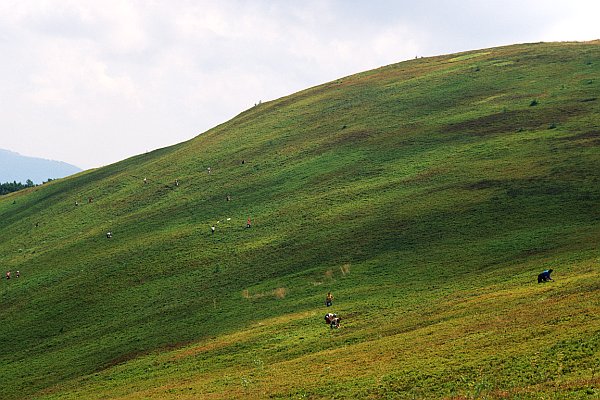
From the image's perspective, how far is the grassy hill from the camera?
1687 inches

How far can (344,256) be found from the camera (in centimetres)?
7944

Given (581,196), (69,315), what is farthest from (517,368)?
(69,315)

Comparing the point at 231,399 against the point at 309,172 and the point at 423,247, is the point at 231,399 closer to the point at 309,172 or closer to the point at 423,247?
the point at 423,247

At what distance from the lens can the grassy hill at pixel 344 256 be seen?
42844 millimetres

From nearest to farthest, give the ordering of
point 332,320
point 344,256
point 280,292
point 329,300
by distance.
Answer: point 332,320
point 329,300
point 280,292
point 344,256

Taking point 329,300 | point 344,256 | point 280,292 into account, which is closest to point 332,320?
point 329,300

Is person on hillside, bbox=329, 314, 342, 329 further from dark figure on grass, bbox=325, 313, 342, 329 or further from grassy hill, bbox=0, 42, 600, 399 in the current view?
grassy hill, bbox=0, 42, 600, 399

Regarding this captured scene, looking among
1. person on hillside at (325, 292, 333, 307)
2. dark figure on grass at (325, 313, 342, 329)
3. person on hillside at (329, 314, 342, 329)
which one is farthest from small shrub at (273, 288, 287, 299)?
person on hillside at (329, 314, 342, 329)

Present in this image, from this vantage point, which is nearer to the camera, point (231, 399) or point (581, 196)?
point (231, 399)

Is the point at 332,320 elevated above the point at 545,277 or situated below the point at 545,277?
above

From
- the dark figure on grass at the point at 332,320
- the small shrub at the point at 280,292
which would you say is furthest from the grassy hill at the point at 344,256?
the dark figure on grass at the point at 332,320

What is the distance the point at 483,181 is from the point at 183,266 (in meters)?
45.2

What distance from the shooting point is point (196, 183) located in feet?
414

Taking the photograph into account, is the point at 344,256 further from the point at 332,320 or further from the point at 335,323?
the point at 335,323
